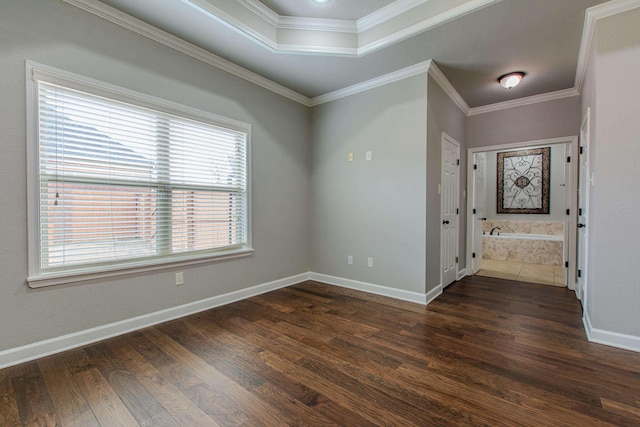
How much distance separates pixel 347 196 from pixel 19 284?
10.4 ft

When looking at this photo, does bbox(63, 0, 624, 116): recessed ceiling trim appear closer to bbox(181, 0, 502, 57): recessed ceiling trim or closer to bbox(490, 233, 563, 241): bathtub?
bbox(181, 0, 502, 57): recessed ceiling trim

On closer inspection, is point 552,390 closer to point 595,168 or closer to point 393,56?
point 595,168

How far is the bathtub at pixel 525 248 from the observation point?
213 inches

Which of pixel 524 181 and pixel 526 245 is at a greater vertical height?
pixel 524 181

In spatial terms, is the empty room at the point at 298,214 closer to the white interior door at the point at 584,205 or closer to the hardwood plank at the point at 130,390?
the hardwood plank at the point at 130,390

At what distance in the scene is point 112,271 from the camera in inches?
91.7

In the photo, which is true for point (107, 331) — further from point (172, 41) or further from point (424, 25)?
point (424, 25)

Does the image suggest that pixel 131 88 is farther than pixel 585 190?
No

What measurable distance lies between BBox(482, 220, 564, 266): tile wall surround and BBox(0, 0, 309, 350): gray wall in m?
4.77

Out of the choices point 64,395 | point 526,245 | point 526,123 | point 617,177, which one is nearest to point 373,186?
point 617,177

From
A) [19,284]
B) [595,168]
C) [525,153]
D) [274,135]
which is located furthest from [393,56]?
[525,153]

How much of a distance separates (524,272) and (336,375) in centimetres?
448

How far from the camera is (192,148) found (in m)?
2.88

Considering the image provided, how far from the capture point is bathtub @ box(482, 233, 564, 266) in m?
5.41
